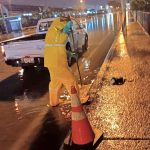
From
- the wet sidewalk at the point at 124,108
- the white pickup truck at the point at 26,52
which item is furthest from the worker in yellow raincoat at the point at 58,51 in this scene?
the white pickup truck at the point at 26,52

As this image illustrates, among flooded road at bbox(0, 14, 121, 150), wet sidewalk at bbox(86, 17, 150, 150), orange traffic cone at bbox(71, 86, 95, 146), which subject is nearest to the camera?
orange traffic cone at bbox(71, 86, 95, 146)

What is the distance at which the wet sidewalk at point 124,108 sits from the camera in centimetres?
517

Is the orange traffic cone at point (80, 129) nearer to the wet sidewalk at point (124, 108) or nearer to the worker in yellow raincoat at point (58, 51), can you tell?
the wet sidewalk at point (124, 108)

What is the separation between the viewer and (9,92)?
994cm

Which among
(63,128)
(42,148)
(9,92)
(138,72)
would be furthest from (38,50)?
(42,148)

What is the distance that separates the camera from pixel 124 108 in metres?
6.69

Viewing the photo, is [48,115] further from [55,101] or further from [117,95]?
[117,95]

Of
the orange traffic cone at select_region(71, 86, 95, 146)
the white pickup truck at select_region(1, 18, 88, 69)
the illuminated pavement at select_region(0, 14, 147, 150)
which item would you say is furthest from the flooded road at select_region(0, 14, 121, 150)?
the orange traffic cone at select_region(71, 86, 95, 146)

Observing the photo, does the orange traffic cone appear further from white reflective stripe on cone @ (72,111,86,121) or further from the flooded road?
the flooded road

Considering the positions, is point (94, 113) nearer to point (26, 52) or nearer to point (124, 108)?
point (124, 108)

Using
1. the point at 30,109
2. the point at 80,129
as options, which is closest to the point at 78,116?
the point at 80,129

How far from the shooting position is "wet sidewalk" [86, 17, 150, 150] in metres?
5.17

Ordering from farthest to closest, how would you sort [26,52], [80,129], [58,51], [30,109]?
1. [26,52]
2. [30,109]
3. [58,51]
4. [80,129]

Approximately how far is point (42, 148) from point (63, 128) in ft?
2.73
